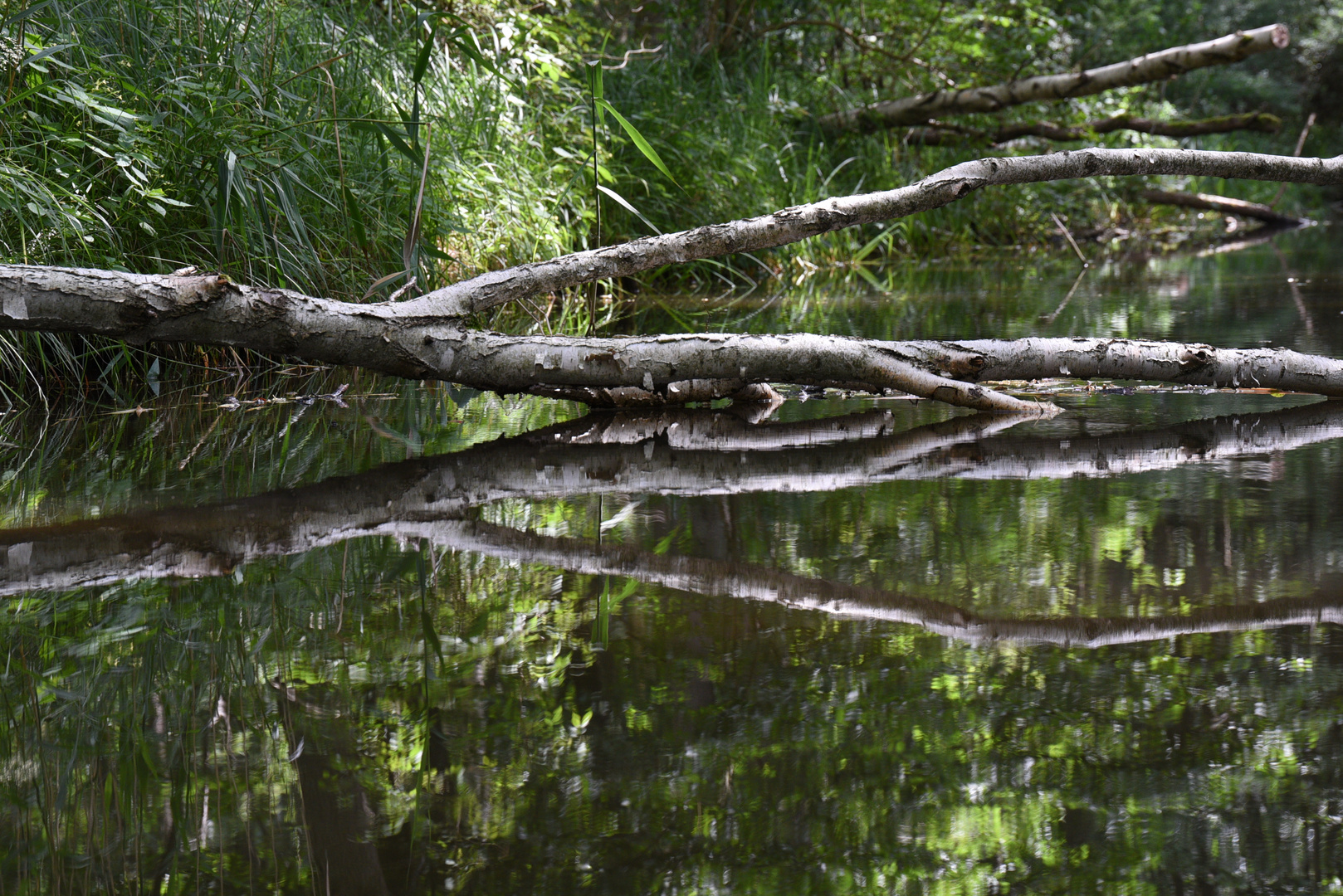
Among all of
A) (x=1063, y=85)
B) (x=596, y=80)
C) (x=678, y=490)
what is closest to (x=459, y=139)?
(x=596, y=80)

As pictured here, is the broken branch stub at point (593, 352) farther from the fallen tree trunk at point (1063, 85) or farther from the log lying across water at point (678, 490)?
the fallen tree trunk at point (1063, 85)

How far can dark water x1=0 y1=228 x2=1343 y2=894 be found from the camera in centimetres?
109

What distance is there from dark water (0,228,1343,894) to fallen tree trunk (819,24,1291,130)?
5.43 metres

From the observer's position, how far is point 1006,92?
891 centimetres

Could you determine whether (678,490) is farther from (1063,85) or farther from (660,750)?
(1063,85)

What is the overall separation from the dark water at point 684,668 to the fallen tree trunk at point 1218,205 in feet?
32.3

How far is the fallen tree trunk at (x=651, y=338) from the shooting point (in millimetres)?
2672

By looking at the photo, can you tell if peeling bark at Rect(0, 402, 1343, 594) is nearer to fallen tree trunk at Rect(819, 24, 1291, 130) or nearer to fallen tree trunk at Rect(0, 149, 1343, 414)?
fallen tree trunk at Rect(0, 149, 1343, 414)

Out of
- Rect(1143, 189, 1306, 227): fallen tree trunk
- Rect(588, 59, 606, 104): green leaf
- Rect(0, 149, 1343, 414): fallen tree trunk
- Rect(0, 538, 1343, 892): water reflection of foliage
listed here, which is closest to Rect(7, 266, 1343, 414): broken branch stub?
Rect(0, 149, 1343, 414): fallen tree trunk

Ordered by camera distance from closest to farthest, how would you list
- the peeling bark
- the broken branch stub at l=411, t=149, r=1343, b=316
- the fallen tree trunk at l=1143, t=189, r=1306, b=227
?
the peeling bark < the broken branch stub at l=411, t=149, r=1343, b=316 < the fallen tree trunk at l=1143, t=189, r=1306, b=227

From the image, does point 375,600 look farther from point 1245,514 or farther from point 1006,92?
point 1006,92

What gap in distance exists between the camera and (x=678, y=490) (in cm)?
238

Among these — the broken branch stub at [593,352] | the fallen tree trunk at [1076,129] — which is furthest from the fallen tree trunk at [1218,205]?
the broken branch stub at [593,352]

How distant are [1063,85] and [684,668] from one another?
8159 mm
